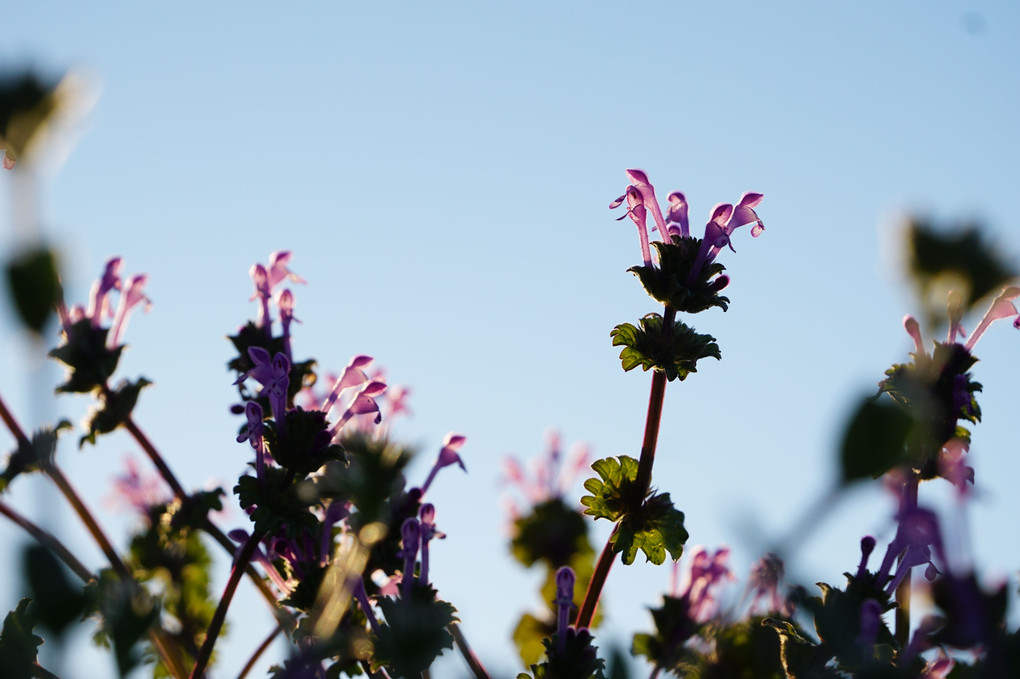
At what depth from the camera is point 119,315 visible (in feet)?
13.3

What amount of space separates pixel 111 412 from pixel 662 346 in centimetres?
206

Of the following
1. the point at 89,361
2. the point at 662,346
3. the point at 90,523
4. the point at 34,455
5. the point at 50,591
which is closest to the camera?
the point at 50,591

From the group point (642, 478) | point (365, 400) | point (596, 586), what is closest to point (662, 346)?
point (642, 478)

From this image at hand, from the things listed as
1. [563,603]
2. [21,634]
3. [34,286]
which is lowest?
[34,286]

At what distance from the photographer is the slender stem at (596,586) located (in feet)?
8.61

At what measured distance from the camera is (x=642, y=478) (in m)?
2.66

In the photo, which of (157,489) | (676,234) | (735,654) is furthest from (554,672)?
(157,489)

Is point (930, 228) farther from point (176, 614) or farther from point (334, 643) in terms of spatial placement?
point (176, 614)

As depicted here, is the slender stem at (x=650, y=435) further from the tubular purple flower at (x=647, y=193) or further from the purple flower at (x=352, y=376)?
the purple flower at (x=352, y=376)

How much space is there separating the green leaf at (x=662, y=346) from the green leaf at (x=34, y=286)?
203 cm

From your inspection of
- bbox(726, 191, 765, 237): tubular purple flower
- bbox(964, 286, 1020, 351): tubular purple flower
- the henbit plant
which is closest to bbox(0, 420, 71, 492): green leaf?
the henbit plant

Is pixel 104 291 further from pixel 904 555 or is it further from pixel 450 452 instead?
pixel 904 555

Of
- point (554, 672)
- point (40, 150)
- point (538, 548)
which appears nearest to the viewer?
point (40, 150)

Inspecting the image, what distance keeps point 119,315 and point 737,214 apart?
8.46 ft
